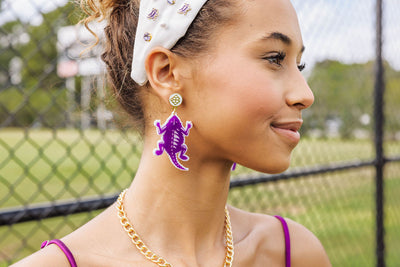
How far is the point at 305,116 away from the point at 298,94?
328 cm

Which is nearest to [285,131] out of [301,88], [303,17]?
[301,88]

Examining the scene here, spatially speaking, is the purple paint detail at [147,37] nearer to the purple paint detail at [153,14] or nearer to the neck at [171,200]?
the purple paint detail at [153,14]

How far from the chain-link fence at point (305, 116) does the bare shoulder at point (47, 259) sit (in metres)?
0.51

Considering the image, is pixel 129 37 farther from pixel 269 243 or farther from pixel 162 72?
pixel 269 243

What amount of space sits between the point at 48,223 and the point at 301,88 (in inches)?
190

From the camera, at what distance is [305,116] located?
4375mm

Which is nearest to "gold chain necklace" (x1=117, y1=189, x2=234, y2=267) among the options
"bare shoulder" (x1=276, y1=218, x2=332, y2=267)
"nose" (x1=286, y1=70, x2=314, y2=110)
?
"bare shoulder" (x1=276, y1=218, x2=332, y2=267)

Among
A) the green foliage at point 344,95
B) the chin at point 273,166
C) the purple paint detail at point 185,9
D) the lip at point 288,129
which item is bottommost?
the green foliage at point 344,95

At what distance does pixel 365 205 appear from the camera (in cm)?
616

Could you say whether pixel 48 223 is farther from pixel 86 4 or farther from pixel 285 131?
pixel 285 131

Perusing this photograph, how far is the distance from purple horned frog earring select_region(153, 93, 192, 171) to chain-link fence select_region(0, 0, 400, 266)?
1.17ft

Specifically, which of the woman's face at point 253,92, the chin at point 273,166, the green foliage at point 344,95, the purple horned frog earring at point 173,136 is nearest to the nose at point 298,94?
the woman's face at point 253,92

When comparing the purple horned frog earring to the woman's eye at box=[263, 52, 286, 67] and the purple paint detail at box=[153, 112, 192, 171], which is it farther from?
the woman's eye at box=[263, 52, 286, 67]

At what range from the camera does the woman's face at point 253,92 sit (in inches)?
45.9
